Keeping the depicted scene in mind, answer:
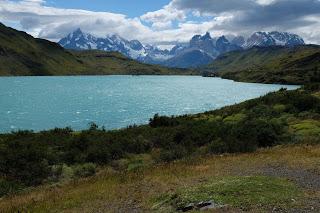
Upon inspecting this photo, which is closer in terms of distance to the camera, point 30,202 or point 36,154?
point 30,202

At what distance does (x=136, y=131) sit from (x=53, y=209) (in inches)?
1151

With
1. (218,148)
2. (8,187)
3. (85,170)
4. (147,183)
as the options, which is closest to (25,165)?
(85,170)

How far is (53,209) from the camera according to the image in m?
19.4

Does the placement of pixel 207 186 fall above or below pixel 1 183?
above

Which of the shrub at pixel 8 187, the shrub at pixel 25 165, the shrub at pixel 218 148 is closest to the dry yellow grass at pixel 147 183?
the shrub at pixel 8 187

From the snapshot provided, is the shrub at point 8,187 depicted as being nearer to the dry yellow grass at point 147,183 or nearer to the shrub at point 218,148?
the dry yellow grass at point 147,183

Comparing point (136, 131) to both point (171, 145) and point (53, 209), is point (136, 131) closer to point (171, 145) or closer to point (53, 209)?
point (171, 145)

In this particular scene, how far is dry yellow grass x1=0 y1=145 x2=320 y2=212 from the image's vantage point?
764 inches

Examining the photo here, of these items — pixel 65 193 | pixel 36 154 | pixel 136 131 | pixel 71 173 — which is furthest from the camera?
pixel 136 131

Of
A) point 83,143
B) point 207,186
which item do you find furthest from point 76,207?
point 83,143

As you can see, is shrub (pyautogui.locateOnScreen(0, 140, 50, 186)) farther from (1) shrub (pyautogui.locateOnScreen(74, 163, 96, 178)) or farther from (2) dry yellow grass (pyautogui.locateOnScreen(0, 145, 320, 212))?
(2) dry yellow grass (pyautogui.locateOnScreen(0, 145, 320, 212))

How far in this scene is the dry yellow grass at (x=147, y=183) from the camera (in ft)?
63.7

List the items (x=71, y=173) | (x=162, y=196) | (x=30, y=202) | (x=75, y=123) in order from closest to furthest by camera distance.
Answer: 1. (x=162, y=196)
2. (x=30, y=202)
3. (x=71, y=173)
4. (x=75, y=123)

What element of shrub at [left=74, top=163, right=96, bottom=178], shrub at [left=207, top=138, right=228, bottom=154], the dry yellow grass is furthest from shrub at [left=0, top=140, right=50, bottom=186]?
shrub at [left=207, top=138, right=228, bottom=154]
